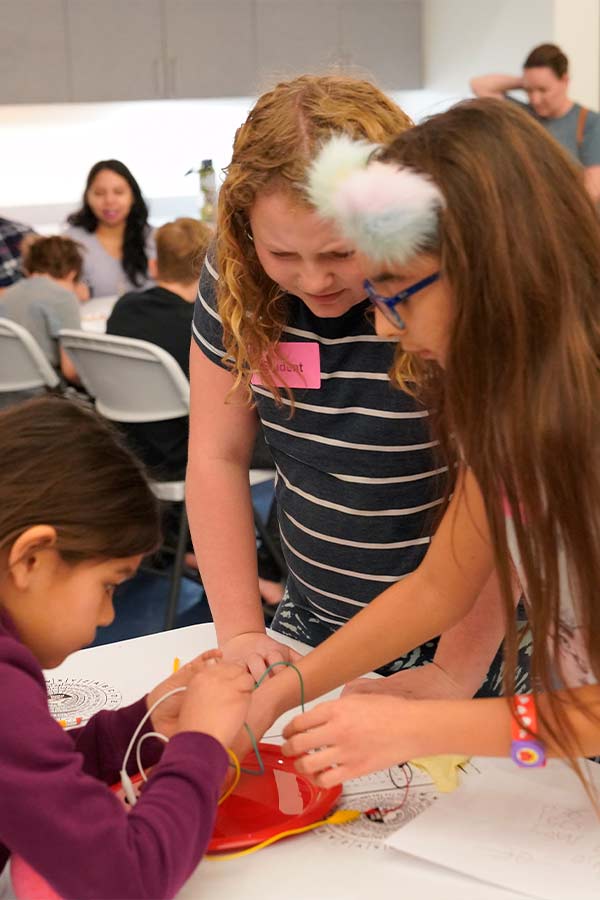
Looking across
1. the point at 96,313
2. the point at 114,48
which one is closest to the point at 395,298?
the point at 96,313

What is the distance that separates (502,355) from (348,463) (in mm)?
431

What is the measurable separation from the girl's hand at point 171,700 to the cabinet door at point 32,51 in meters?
5.65

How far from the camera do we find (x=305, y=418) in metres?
1.31

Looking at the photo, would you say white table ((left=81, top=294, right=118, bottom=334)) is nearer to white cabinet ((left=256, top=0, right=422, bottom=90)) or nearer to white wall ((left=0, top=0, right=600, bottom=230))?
white wall ((left=0, top=0, right=600, bottom=230))

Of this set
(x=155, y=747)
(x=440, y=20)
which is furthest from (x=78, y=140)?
(x=155, y=747)

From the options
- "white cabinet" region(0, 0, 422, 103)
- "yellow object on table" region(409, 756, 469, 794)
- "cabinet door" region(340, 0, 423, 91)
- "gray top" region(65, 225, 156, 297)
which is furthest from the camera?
"cabinet door" region(340, 0, 423, 91)

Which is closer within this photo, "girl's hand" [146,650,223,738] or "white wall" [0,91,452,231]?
"girl's hand" [146,650,223,738]

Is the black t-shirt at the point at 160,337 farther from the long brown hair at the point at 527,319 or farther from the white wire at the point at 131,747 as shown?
the long brown hair at the point at 527,319

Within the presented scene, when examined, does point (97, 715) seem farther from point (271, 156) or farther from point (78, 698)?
point (271, 156)

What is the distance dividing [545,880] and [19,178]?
242 inches

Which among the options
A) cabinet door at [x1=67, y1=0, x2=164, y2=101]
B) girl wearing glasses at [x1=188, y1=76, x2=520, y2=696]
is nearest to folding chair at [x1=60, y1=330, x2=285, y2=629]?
girl wearing glasses at [x1=188, y1=76, x2=520, y2=696]

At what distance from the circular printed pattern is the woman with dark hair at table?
373cm

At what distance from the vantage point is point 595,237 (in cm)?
88

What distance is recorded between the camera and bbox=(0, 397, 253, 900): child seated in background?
2.66 ft
